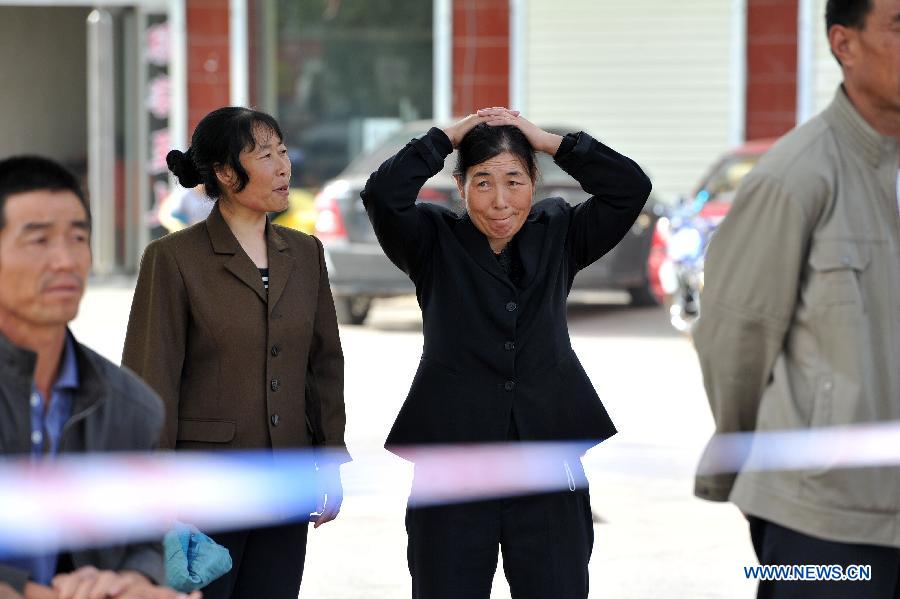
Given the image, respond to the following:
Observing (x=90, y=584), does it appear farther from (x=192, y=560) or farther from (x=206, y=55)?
(x=206, y=55)

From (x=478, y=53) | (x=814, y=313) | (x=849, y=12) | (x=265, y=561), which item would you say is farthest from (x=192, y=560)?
(x=478, y=53)

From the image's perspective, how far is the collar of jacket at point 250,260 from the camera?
14.9 ft

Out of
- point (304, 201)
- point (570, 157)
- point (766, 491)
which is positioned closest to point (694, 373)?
point (304, 201)

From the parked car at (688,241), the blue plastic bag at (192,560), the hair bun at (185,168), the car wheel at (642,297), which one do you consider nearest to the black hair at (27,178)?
the blue plastic bag at (192,560)

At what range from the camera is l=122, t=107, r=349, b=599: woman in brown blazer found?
4.43 m

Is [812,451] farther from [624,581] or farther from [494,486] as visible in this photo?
[624,581]

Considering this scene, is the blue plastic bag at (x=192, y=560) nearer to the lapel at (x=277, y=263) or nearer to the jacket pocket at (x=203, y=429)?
the jacket pocket at (x=203, y=429)

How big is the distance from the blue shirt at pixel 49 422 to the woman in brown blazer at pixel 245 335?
1300mm

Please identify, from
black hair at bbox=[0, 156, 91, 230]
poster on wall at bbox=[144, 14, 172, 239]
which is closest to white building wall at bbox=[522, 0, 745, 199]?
poster on wall at bbox=[144, 14, 172, 239]

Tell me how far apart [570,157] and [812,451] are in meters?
1.48

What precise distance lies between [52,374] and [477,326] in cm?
148

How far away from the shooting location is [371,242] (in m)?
13.9

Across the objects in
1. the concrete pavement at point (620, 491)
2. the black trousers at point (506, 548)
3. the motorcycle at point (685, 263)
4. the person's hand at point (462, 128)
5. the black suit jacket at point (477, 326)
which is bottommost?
the concrete pavement at point (620, 491)

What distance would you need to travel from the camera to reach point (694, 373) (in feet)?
39.5
